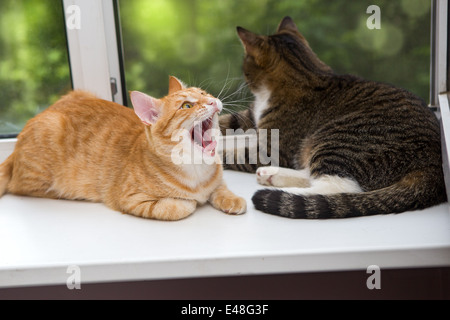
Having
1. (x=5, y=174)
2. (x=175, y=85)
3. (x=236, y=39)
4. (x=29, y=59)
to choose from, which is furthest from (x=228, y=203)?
(x=29, y=59)

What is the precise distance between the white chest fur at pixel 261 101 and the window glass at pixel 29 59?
0.80 meters

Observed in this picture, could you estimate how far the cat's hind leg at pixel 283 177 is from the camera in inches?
58.4

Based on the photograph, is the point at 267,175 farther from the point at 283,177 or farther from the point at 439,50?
the point at 439,50

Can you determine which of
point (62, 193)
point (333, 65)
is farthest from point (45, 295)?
point (333, 65)

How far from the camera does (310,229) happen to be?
1095 millimetres

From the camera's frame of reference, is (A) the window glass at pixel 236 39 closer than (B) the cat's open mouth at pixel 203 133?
No

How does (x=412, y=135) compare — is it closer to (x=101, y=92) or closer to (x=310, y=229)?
(x=310, y=229)

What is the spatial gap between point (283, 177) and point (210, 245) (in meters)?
0.55

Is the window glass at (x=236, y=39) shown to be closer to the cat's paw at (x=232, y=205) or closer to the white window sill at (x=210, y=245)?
the cat's paw at (x=232, y=205)

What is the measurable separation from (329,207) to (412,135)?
41 cm

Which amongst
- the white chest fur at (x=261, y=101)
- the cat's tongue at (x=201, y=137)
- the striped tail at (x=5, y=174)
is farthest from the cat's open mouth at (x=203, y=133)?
the striped tail at (x=5, y=174)

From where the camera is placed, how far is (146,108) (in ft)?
4.03

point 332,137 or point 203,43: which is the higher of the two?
point 203,43
